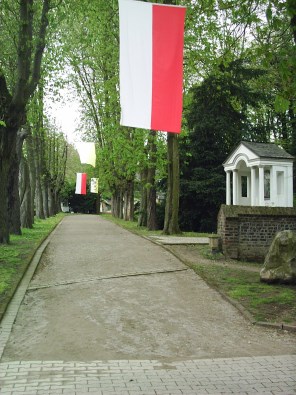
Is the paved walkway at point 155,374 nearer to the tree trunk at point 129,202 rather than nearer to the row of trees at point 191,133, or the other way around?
the row of trees at point 191,133

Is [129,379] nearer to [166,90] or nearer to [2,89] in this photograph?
[166,90]

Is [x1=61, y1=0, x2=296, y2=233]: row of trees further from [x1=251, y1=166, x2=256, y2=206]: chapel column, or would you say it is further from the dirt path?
the dirt path

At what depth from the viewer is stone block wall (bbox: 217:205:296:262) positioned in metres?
14.5

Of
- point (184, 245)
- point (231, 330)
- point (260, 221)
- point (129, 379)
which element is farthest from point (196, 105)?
point (129, 379)

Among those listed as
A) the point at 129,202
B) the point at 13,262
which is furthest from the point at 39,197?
the point at 13,262

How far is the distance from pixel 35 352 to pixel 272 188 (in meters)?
18.4

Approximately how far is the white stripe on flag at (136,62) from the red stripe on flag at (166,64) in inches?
4.2

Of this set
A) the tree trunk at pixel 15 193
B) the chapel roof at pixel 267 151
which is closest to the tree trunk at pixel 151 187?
the chapel roof at pixel 267 151

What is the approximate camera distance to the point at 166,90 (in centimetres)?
909

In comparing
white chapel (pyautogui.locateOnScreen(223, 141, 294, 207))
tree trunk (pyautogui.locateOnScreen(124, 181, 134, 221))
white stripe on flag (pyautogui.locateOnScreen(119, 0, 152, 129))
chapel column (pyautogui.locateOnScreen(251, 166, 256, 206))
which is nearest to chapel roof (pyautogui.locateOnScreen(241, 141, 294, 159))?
white chapel (pyautogui.locateOnScreen(223, 141, 294, 207))

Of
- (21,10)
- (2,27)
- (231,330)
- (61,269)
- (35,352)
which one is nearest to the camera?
(35,352)

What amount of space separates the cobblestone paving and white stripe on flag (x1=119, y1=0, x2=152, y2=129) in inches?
184

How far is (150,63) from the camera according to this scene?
9.05 metres

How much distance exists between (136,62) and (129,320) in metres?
4.54
